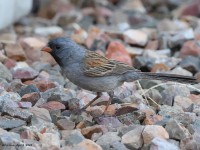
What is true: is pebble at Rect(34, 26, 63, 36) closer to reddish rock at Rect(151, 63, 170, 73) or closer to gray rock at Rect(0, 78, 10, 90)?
reddish rock at Rect(151, 63, 170, 73)

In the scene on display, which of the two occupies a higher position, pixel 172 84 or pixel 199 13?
pixel 172 84

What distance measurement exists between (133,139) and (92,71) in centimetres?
133

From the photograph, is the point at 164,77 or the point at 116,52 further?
the point at 116,52

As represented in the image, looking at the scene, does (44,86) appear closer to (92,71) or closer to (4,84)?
(4,84)

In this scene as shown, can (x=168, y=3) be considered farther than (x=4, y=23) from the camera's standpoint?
Yes

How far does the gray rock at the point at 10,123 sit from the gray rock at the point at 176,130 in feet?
4.42

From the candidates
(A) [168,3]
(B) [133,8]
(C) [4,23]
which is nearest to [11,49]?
(C) [4,23]

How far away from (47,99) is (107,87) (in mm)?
646

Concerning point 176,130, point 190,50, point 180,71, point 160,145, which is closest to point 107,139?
point 160,145

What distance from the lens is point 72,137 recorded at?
576 cm

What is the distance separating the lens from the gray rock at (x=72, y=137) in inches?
225

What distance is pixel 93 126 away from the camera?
6051 mm

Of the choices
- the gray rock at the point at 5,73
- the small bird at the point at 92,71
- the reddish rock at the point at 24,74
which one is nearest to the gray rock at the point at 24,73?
the reddish rock at the point at 24,74

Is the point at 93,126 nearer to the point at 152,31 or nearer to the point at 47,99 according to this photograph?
the point at 47,99
